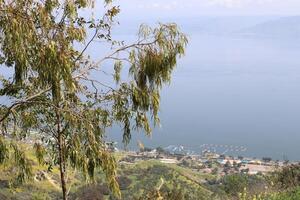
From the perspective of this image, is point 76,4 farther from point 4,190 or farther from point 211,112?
point 211,112

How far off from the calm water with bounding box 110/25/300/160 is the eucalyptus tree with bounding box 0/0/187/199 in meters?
36.0

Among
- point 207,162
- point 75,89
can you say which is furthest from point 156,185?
point 207,162

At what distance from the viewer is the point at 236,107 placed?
9688 centimetres

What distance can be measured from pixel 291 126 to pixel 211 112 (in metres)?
18.8

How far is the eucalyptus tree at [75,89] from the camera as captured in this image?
4535 mm

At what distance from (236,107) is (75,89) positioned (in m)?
93.5

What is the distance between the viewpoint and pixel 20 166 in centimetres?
562

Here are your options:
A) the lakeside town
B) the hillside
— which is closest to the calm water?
the lakeside town

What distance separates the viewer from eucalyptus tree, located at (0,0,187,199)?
454 cm

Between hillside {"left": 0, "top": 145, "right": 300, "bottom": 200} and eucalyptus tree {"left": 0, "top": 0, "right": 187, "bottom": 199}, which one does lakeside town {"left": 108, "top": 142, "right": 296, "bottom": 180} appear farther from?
eucalyptus tree {"left": 0, "top": 0, "right": 187, "bottom": 199}

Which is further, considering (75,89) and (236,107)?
(236,107)

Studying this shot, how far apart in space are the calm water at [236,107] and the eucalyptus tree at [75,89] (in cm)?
3596

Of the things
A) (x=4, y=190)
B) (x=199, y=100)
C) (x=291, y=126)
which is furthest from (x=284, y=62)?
(x=4, y=190)

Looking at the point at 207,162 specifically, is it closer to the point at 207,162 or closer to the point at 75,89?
the point at 207,162
